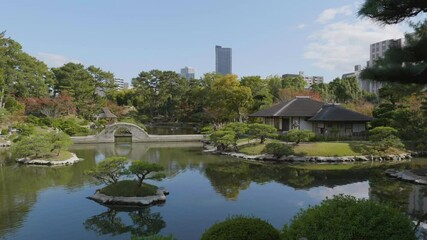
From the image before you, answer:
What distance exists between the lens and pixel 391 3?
205 inches

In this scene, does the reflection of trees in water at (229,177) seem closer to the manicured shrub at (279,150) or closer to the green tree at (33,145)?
the manicured shrub at (279,150)

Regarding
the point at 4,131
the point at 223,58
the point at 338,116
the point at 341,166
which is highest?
the point at 223,58

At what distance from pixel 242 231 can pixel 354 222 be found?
1.28m

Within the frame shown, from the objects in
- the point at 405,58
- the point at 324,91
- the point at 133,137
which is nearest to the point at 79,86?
the point at 133,137

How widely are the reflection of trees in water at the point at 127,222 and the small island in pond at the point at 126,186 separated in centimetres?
56

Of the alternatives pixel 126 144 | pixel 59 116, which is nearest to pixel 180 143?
pixel 126 144

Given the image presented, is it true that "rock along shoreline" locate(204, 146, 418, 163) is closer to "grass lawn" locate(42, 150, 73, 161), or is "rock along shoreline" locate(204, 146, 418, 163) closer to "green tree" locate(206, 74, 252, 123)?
"grass lawn" locate(42, 150, 73, 161)

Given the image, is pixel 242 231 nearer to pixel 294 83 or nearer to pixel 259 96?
pixel 259 96

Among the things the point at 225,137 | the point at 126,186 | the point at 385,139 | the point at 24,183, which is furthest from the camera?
the point at 225,137

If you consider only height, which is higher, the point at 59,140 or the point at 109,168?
the point at 59,140

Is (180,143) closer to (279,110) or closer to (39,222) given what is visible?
(279,110)

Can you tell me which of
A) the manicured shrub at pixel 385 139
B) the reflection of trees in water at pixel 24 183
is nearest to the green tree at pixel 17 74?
the reflection of trees in water at pixel 24 183

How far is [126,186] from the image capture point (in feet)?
38.3

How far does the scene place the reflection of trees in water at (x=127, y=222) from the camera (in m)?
9.03
